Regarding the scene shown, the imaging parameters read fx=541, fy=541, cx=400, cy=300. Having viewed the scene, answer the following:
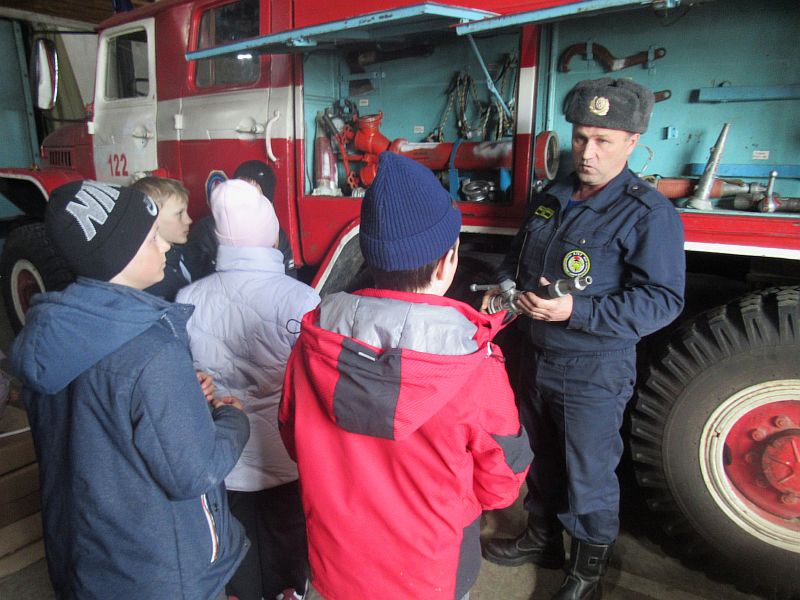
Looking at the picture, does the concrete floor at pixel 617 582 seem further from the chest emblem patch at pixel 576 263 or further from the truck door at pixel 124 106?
the truck door at pixel 124 106

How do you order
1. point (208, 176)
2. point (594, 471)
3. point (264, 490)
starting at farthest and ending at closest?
point (208, 176) → point (594, 471) → point (264, 490)

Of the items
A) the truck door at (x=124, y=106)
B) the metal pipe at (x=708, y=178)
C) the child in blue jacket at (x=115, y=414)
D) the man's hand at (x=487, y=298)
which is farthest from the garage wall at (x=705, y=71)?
the truck door at (x=124, y=106)

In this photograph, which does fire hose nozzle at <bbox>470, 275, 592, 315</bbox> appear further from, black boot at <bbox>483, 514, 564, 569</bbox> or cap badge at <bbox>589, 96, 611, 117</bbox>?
black boot at <bbox>483, 514, 564, 569</bbox>

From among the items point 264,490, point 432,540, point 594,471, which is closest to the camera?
point 432,540

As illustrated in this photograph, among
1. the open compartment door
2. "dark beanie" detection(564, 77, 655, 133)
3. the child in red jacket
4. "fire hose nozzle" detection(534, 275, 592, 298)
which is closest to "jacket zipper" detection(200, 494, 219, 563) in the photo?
the child in red jacket

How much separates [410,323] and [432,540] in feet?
1.71

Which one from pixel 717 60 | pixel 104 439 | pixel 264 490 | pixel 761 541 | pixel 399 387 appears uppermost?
pixel 717 60

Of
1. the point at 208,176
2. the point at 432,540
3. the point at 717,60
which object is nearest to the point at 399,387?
the point at 432,540

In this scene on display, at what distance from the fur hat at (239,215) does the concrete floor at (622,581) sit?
158 cm

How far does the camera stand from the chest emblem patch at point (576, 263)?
1808 millimetres

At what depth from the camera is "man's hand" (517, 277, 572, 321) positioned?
1.70 meters

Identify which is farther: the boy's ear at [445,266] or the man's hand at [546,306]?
the man's hand at [546,306]

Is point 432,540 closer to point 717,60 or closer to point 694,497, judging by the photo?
point 694,497

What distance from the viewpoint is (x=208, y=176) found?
132 inches
